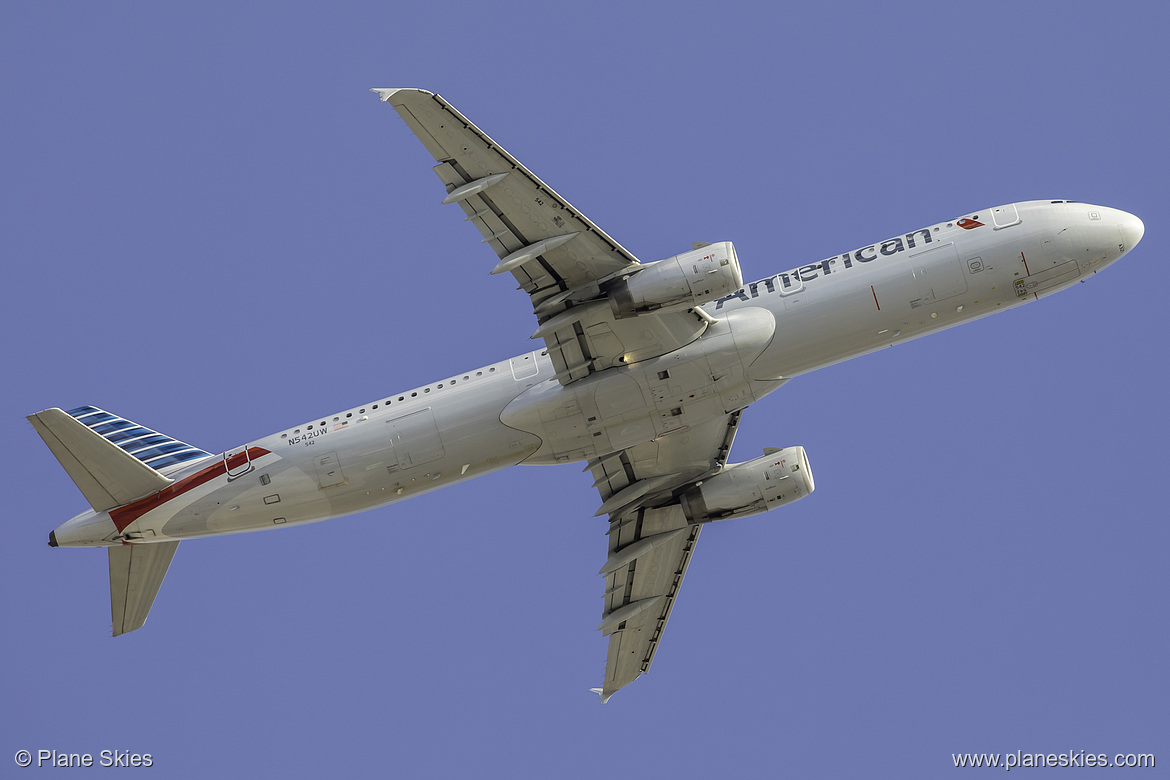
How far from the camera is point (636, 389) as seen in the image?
127 ft

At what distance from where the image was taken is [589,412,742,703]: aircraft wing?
43.9 m

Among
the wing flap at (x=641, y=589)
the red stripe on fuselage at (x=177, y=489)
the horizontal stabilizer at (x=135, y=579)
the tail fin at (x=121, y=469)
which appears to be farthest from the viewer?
the wing flap at (x=641, y=589)

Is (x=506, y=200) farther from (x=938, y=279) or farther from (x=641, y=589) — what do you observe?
(x=641, y=589)

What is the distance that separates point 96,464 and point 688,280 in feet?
68.8

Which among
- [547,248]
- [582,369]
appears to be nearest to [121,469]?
[582,369]

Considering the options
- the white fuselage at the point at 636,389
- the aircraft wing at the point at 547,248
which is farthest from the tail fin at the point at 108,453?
the aircraft wing at the point at 547,248

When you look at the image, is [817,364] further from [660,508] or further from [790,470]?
[660,508]

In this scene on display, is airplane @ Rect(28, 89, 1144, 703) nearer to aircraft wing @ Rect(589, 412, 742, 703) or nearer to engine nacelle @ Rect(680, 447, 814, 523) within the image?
aircraft wing @ Rect(589, 412, 742, 703)

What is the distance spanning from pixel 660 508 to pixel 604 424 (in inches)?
292

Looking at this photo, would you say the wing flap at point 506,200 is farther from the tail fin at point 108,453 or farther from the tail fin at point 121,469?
the tail fin at point 108,453

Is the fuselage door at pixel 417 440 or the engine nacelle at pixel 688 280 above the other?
the engine nacelle at pixel 688 280

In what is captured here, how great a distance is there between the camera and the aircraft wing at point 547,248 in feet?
111

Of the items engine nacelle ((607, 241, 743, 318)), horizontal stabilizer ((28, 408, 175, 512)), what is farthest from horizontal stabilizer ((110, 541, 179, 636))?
engine nacelle ((607, 241, 743, 318))

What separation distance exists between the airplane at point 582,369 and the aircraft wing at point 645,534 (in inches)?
157
